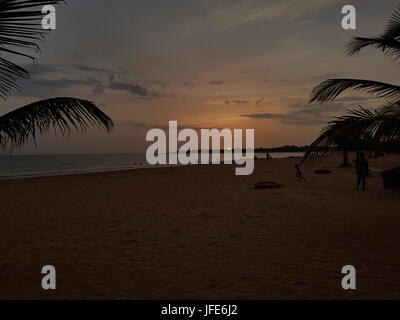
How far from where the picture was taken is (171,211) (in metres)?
10.9

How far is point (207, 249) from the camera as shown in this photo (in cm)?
643

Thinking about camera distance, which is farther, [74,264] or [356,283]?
[74,264]

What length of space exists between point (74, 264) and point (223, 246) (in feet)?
9.86

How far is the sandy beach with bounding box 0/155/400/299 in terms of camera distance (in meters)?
4.50

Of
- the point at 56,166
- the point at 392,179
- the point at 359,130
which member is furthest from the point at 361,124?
the point at 56,166

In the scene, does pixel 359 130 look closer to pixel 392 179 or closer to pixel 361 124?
pixel 361 124

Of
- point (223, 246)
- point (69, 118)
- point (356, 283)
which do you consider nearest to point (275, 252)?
point (223, 246)

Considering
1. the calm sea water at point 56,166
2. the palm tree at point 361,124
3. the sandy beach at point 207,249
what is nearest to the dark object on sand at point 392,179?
the sandy beach at point 207,249

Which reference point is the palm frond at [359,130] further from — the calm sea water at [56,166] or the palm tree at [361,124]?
the calm sea water at [56,166]

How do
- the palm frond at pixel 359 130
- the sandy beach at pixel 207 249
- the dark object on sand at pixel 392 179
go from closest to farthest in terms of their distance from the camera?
the sandy beach at pixel 207 249, the palm frond at pixel 359 130, the dark object on sand at pixel 392 179

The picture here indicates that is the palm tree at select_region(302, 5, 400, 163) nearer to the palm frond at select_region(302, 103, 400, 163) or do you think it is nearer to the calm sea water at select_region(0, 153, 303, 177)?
the palm frond at select_region(302, 103, 400, 163)

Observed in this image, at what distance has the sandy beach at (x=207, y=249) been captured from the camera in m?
4.50

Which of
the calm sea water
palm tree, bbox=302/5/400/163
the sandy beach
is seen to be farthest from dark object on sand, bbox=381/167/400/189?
the calm sea water
